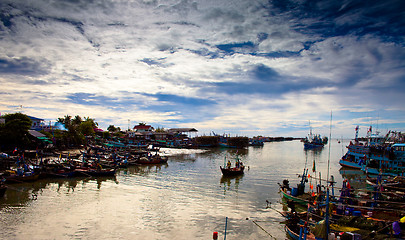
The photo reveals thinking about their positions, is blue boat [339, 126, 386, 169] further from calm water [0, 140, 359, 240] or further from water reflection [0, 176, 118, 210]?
water reflection [0, 176, 118, 210]

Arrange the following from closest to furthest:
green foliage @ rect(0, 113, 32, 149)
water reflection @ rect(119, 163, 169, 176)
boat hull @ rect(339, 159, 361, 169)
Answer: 1. water reflection @ rect(119, 163, 169, 176)
2. green foliage @ rect(0, 113, 32, 149)
3. boat hull @ rect(339, 159, 361, 169)

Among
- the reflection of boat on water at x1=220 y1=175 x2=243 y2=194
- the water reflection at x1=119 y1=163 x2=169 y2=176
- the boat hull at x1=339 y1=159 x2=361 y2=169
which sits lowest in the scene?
the water reflection at x1=119 y1=163 x2=169 y2=176

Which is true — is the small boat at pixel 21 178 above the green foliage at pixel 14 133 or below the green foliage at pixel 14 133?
below

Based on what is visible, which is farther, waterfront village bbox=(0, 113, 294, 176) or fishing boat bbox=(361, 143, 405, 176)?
fishing boat bbox=(361, 143, 405, 176)

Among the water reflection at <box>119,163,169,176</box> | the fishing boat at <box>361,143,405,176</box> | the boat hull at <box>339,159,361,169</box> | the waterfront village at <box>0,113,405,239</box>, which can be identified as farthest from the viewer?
the boat hull at <box>339,159,361,169</box>

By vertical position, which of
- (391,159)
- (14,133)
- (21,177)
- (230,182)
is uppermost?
(391,159)

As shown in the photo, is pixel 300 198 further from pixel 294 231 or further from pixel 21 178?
pixel 21 178

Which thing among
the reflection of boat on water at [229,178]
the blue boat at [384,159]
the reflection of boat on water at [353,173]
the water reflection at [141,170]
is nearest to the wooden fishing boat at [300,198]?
the reflection of boat on water at [229,178]

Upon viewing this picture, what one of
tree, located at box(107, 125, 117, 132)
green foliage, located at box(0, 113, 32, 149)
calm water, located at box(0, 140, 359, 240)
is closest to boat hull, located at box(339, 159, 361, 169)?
calm water, located at box(0, 140, 359, 240)

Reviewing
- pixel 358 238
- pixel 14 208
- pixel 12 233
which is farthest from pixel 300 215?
pixel 14 208

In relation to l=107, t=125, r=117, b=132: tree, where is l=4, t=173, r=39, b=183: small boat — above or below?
below

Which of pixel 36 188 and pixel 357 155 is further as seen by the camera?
pixel 357 155

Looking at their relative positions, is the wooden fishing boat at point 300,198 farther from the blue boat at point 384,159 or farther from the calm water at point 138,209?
the blue boat at point 384,159

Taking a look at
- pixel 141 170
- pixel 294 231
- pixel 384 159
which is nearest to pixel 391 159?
pixel 384 159
